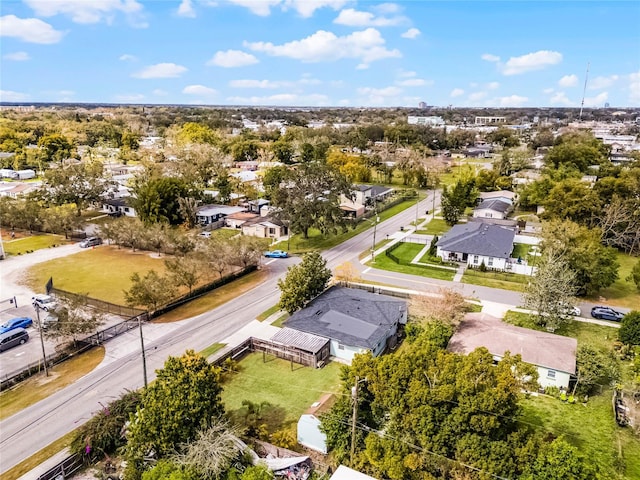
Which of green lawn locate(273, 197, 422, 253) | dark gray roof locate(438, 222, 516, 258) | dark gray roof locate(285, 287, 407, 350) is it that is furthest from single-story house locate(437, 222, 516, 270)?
dark gray roof locate(285, 287, 407, 350)

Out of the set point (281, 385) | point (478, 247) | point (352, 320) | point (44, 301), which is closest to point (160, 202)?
point (44, 301)

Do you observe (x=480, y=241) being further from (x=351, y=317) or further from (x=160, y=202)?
(x=160, y=202)

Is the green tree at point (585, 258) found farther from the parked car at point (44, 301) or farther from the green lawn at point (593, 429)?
the parked car at point (44, 301)

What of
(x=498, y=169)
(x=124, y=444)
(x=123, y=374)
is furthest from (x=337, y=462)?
(x=498, y=169)

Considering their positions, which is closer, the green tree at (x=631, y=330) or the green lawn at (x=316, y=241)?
the green tree at (x=631, y=330)

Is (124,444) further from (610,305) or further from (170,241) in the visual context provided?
(610,305)

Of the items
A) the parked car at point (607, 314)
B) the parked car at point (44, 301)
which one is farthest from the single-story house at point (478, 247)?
the parked car at point (44, 301)
